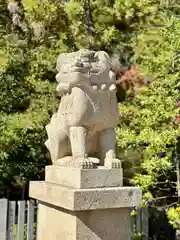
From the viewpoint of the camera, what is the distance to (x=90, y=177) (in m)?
2.87

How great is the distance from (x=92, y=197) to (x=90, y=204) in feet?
0.19

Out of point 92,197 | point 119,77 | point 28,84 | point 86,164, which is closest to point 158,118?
point 86,164

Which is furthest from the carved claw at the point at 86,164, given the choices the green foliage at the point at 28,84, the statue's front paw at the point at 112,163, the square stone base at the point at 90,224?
the green foliage at the point at 28,84

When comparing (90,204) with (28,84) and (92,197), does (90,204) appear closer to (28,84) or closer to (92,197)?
(92,197)

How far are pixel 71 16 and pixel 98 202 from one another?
20.4ft

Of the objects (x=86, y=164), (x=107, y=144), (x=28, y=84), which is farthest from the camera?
(x=28, y=84)

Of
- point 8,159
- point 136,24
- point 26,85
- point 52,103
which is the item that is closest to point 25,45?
point 26,85

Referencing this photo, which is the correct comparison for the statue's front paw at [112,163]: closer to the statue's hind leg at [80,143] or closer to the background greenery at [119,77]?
the statue's hind leg at [80,143]

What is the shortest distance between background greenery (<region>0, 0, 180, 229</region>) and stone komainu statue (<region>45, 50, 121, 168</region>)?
1.77 metres

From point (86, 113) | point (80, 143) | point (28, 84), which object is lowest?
point (80, 143)

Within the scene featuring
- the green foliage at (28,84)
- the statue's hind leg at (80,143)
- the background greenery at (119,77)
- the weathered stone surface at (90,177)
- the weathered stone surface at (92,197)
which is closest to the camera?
the weathered stone surface at (92,197)

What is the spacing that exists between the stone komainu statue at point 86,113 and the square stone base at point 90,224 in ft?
1.34

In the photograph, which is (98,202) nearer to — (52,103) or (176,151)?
(176,151)

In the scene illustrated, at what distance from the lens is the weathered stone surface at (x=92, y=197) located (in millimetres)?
2717
